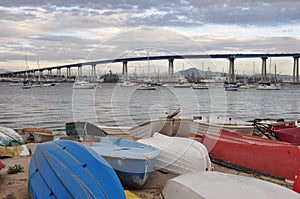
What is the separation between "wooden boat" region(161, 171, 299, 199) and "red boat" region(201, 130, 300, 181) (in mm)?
2972

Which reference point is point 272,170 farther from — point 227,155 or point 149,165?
point 149,165

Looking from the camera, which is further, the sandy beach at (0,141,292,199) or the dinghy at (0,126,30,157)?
the dinghy at (0,126,30,157)

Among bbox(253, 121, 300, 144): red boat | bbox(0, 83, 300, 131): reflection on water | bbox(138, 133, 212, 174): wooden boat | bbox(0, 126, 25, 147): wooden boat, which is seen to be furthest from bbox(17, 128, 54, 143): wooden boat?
bbox(253, 121, 300, 144): red boat

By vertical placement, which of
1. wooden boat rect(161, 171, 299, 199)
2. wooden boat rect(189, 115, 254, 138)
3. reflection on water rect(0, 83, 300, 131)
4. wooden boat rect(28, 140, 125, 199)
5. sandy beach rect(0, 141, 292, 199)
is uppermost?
wooden boat rect(28, 140, 125, 199)

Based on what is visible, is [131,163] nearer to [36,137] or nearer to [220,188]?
[220,188]

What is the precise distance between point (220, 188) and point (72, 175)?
2248 millimetres

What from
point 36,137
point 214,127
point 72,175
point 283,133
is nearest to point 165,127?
point 214,127

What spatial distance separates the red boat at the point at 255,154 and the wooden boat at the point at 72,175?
469 cm

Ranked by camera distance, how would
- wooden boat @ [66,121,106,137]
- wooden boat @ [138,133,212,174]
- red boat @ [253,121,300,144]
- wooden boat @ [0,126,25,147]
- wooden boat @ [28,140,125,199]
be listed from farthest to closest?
wooden boat @ [66,121,106,137] → red boat @ [253,121,300,144] → wooden boat @ [0,126,25,147] → wooden boat @ [138,133,212,174] → wooden boat @ [28,140,125,199]

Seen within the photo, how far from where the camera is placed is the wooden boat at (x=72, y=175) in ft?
16.8

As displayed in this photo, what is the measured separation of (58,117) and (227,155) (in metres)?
21.4

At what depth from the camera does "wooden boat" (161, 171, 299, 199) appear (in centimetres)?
516

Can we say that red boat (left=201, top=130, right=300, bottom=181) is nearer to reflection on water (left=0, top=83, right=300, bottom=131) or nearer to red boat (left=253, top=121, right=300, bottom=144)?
red boat (left=253, top=121, right=300, bottom=144)

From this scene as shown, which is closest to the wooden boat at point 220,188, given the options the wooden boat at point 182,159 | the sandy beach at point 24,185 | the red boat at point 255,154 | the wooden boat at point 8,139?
the sandy beach at point 24,185
